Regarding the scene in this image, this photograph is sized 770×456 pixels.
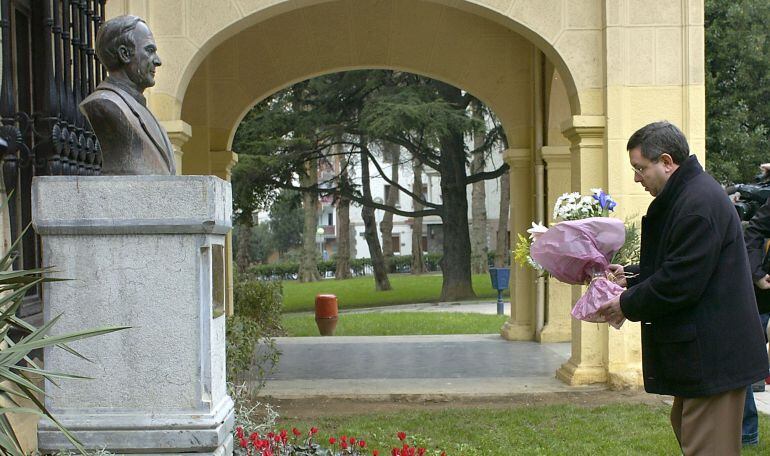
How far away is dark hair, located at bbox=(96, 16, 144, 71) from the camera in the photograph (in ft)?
13.7

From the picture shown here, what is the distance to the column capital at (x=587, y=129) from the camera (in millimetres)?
8906

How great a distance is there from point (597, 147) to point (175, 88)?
433 centimetres

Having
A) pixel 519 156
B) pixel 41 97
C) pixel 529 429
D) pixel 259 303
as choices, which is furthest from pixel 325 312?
pixel 41 97

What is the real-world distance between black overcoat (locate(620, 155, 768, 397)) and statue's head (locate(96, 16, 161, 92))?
2.58 metres

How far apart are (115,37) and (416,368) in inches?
284

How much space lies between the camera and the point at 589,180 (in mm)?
9039

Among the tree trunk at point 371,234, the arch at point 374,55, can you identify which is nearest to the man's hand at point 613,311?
the arch at point 374,55

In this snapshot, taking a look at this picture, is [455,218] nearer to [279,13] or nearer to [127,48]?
[279,13]

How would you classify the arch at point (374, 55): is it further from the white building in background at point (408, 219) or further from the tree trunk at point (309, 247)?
the white building in background at point (408, 219)

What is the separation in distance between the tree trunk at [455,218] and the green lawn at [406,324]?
230 inches

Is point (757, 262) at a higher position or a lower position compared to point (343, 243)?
higher

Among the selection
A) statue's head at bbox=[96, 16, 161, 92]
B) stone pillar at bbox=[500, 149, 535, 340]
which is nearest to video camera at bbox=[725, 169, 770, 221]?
statue's head at bbox=[96, 16, 161, 92]

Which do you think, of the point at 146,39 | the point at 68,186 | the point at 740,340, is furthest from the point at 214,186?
the point at 740,340

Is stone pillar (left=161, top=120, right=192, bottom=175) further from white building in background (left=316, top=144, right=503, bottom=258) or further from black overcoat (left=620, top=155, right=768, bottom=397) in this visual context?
white building in background (left=316, top=144, right=503, bottom=258)
